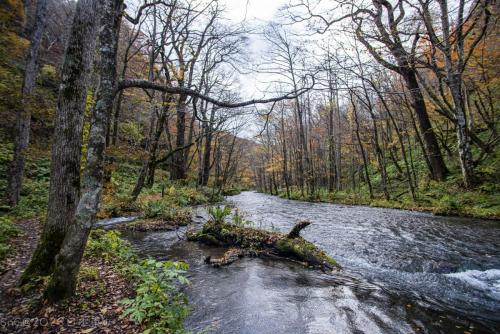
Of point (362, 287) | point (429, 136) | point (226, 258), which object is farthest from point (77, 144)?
point (429, 136)

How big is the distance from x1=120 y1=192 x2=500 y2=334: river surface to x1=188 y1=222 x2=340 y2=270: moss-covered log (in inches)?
14.6

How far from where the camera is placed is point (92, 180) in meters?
3.57

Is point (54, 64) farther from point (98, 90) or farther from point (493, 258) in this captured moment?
point (493, 258)

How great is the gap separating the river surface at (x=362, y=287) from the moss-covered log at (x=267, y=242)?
0.37 metres

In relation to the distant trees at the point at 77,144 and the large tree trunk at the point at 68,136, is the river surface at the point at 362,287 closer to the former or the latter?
the distant trees at the point at 77,144

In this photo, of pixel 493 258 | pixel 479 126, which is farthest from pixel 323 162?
pixel 493 258

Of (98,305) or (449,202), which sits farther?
(449,202)

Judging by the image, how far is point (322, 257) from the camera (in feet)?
21.4

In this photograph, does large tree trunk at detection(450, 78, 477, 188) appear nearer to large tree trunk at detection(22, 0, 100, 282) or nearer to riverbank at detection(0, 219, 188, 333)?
riverbank at detection(0, 219, 188, 333)

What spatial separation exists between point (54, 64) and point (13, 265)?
81.6 ft

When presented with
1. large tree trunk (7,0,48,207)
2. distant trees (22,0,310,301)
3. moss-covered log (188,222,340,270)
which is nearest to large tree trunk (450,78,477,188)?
moss-covered log (188,222,340,270)

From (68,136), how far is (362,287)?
5942mm

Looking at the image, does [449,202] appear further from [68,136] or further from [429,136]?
[68,136]

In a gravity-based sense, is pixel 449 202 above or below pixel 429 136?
below
